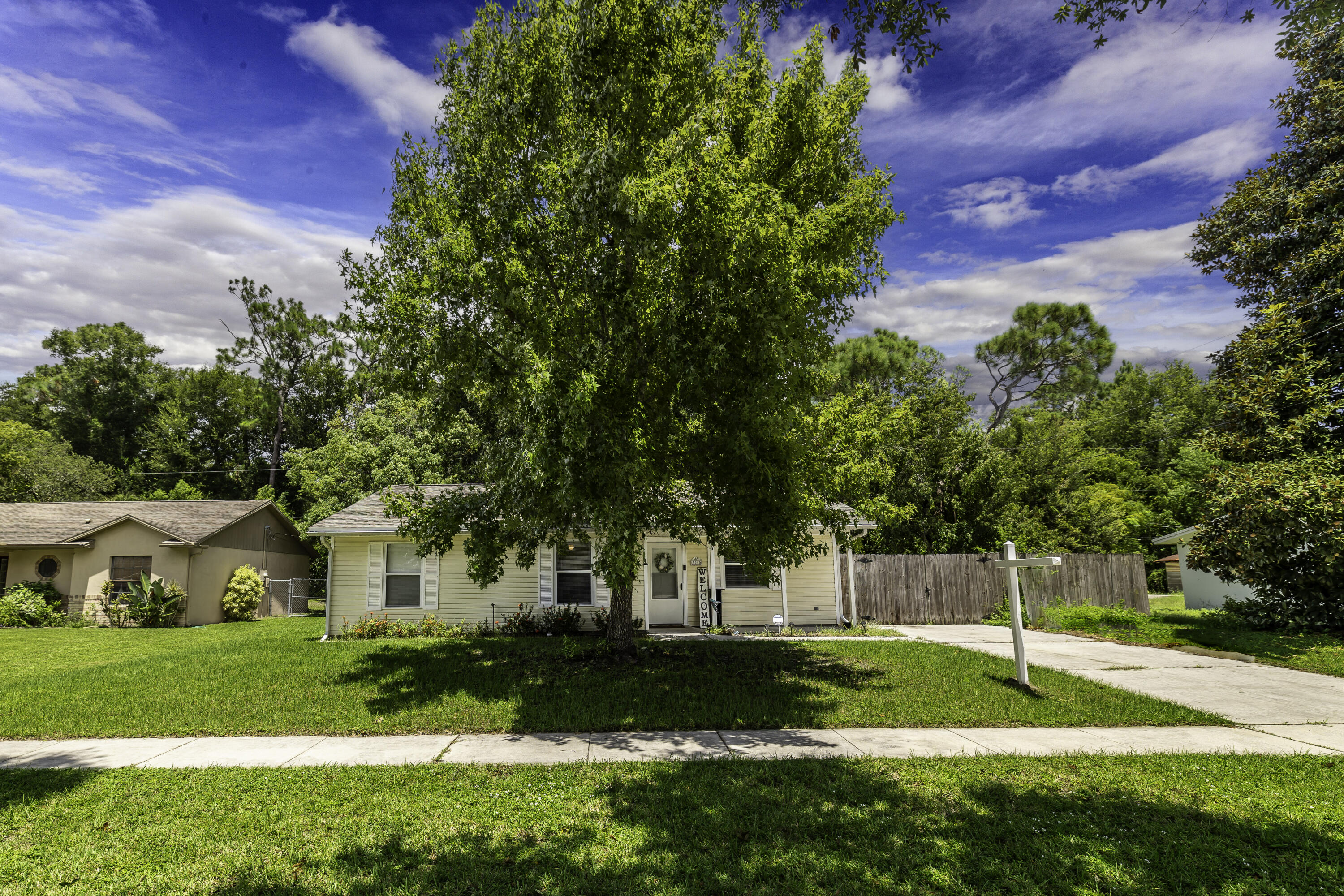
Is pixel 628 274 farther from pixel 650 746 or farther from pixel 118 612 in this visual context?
pixel 118 612

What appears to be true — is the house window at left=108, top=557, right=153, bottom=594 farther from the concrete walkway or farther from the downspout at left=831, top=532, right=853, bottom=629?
the concrete walkway

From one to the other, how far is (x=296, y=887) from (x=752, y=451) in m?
6.10

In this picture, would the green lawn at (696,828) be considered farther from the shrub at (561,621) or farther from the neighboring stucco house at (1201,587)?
the neighboring stucco house at (1201,587)

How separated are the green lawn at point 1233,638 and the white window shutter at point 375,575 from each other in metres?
17.1

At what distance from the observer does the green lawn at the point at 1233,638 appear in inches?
458

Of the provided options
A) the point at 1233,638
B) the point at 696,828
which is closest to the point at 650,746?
the point at 696,828

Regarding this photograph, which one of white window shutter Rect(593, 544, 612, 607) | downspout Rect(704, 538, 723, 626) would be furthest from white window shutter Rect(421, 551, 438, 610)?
downspout Rect(704, 538, 723, 626)

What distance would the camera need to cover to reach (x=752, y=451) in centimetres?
840

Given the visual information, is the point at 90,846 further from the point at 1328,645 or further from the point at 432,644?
the point at 1328,645

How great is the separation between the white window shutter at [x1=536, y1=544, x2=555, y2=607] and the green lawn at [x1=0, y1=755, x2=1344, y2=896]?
32.6 ft

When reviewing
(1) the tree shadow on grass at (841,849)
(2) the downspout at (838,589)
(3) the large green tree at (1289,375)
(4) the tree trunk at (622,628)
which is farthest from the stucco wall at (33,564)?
(3) the large green tree at (1289,375)

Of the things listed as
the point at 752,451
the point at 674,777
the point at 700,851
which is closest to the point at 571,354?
the point at 752,451

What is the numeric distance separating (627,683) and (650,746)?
263cm

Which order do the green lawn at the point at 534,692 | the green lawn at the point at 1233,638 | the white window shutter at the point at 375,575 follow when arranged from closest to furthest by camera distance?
the green lawn at the point at 534,692, the green lawn at the point at 1233,638, the white window shutter at the point at 375,575
